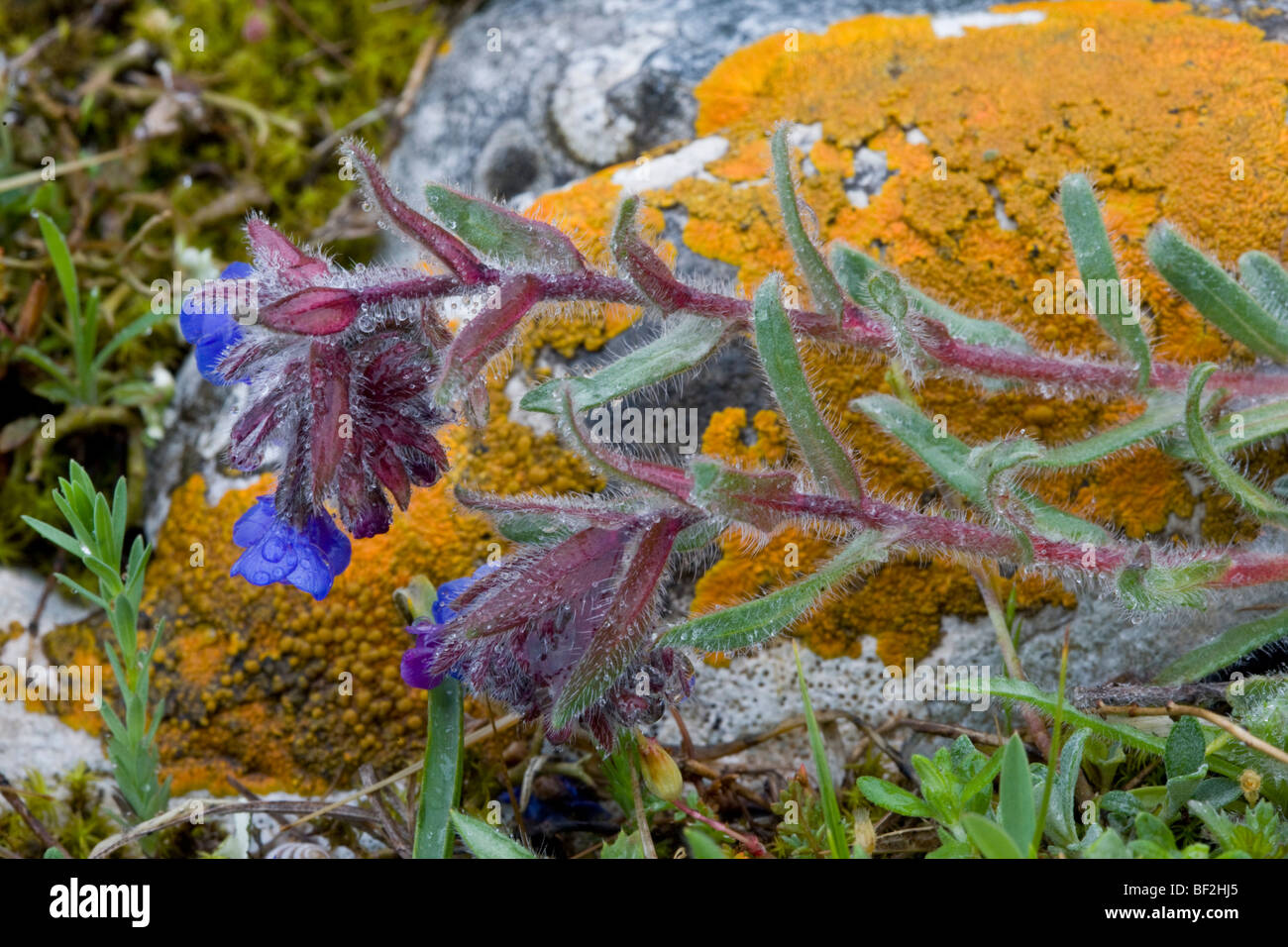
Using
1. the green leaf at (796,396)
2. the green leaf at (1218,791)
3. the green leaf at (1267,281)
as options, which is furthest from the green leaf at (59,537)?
the green leaf at (1267,281)

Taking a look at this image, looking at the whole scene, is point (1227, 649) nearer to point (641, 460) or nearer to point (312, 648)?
point (641, 460)

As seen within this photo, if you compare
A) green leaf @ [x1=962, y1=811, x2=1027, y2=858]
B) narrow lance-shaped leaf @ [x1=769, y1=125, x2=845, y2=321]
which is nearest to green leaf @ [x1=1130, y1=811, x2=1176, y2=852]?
green leaf @ [x1=962, y1=811, x2=1027, y2=858]

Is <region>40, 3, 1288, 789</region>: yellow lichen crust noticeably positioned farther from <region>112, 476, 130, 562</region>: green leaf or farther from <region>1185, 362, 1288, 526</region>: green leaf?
<region>112, 476, 130, 562</region>: green leaf

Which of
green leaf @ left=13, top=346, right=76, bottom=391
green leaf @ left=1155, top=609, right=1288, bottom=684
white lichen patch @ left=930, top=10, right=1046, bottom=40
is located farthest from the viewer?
white lichen patch @ left=930, top=10, right=1046, bottom=40

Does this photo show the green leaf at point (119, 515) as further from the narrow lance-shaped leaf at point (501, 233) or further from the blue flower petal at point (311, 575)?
the narrow lance-shaped leaf at point (501, 233)

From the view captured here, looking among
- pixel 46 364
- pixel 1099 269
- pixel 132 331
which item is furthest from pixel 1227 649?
pixel 46 364

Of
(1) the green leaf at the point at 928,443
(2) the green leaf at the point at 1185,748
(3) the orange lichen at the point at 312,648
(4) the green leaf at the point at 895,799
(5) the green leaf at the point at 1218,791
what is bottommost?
(3) the orange lichen at the point at 312,648

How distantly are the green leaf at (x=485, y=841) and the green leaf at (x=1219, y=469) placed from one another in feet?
4.75

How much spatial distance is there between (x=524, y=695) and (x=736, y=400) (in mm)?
1067

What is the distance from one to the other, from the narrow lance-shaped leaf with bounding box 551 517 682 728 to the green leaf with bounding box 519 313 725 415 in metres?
0.31

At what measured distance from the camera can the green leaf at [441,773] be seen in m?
2.03

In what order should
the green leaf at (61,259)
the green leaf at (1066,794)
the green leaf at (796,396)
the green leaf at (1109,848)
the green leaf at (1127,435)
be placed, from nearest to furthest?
the green leaf at (1109,848) < the green leaf at (1066,794) < the green leaf at (796,396) < the green leaf at (1127,435) < the green leaf at (61,259)

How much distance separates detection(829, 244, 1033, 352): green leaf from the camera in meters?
2.42

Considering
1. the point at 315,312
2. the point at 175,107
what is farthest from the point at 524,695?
the point at 175,107
